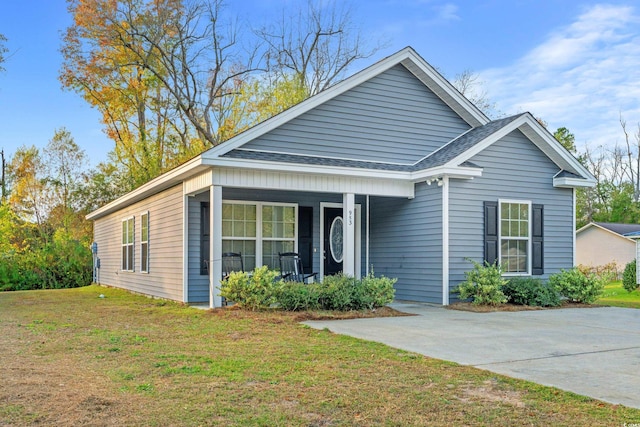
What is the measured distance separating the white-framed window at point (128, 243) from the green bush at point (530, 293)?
32.6ft

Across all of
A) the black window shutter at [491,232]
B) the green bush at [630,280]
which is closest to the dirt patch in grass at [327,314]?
the black window shutter at [491,232]

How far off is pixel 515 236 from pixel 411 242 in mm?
2136

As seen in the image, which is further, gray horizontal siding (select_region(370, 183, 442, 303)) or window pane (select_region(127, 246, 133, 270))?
window pane (select_region(127, 246, 133, 270))

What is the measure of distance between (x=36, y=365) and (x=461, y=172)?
8.11 m

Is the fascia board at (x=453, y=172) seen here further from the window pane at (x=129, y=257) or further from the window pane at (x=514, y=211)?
the window pane at (x=129, y=257)

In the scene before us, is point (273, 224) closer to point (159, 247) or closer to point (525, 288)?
point (159, 247)

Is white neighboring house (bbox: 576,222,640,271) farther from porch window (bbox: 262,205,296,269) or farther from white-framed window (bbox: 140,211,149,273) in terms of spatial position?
white-framed window (bbox: 140,211,149,273)

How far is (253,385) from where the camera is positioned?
488 cm

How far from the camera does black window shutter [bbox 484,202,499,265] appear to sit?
11859mm

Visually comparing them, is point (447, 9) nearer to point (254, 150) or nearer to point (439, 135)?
point (439, 135)

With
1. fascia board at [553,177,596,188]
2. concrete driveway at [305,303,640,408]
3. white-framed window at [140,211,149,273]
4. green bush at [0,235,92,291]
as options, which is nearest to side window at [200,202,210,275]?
white-framed window at [140,211,149,273]

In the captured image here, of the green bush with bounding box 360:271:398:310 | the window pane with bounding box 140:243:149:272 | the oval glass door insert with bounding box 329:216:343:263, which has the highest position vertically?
the oval glass door insert with bounding box 329:216:343:263

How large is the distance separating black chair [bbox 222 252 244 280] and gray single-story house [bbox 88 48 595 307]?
0.44m

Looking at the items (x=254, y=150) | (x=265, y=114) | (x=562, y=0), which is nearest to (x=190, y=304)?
(x=254, y=150)
